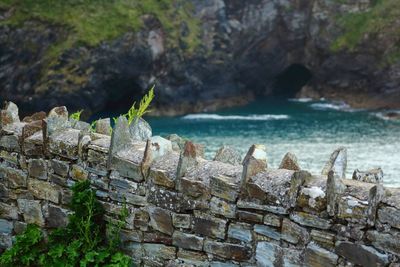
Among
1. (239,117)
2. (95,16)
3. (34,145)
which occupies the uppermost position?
(95,16)

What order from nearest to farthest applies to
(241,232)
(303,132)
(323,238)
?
(323,238) → (241,232) → (303,132)

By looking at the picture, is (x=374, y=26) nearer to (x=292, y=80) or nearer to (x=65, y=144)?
(x=292, y=80)

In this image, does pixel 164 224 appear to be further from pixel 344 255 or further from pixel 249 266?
pixel 344 255

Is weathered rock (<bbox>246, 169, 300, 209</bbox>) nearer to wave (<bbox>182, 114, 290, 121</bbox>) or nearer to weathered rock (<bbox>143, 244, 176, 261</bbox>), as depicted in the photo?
weathered rock (<bbox>143, 244, 176, 261</bbox>)

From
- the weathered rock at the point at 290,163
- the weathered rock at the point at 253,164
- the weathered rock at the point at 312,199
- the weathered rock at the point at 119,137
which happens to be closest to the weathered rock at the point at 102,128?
the weathered rock at the point at 119,137

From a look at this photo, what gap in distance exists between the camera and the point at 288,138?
52.8 metres

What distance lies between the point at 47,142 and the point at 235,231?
4187mm

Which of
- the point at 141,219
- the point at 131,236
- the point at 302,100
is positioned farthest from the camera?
the point at 302,100

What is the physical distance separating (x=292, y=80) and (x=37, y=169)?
313 feet

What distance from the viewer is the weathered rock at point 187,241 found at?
8323 mm

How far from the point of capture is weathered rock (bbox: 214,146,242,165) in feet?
30.0

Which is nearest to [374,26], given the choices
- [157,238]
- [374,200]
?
[157,238]

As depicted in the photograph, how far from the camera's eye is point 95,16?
7462 centimetres

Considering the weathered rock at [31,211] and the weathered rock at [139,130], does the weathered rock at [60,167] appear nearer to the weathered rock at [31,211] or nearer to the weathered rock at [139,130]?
the weathered rock at [31,211]
